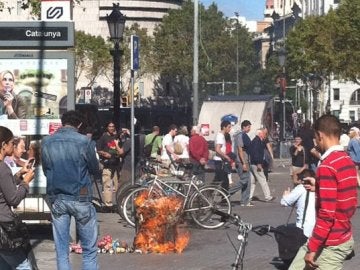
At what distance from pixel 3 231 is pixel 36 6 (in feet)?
73.6

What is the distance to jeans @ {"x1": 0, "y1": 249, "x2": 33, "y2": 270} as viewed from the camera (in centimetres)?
843

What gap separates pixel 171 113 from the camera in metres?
73.8

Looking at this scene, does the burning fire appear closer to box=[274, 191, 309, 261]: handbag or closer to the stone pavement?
the stone pavement

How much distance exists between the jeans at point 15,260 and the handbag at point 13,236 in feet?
0.16

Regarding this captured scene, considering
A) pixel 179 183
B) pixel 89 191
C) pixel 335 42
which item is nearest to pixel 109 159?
pixel 179 183

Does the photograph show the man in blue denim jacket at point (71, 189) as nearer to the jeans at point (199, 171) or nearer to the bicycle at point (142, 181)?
the bicycle at point (142, 181)

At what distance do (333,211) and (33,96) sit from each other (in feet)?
26.8

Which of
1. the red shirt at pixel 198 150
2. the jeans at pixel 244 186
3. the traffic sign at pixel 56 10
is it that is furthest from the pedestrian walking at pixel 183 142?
the traffic sign at pixel 56 10

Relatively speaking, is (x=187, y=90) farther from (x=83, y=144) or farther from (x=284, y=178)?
(x=83, y=144)

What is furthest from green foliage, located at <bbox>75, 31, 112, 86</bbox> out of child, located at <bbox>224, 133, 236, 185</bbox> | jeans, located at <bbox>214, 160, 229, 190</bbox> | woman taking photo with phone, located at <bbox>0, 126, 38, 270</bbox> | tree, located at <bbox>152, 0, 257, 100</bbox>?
woman taking photo with phone, located at <bbox>0, 126, 38, 270</bbox>

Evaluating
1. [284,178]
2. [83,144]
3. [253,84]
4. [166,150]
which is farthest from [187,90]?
[83,144]

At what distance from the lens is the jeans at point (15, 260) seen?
8430 mm

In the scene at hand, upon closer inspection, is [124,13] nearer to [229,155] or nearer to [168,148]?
[168,148]

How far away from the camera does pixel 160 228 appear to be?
45.6ft
